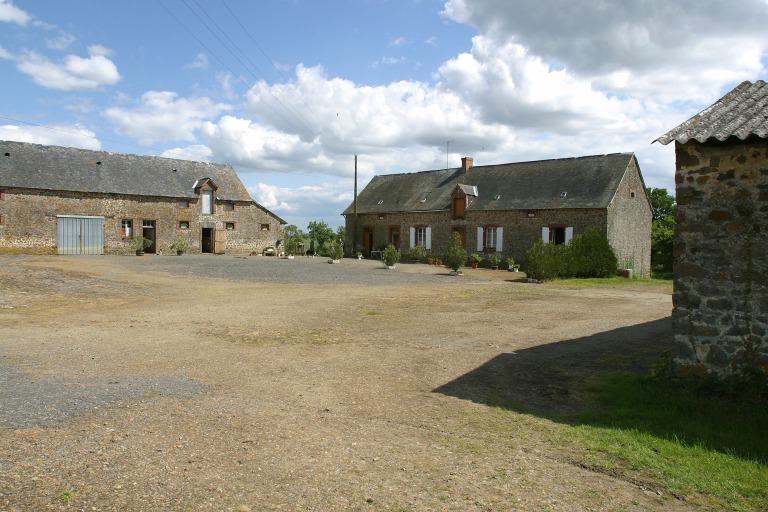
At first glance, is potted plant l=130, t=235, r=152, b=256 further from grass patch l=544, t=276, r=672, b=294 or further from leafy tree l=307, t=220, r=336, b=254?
grass patch l=544, t=276, r=672, b=294

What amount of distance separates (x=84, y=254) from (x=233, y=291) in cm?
1963

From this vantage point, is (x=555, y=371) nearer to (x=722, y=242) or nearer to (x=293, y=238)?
(x=722, y=242)

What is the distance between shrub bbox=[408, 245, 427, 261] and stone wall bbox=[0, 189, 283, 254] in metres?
10.7

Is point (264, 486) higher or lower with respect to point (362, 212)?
lower

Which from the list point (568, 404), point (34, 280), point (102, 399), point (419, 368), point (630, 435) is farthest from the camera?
point (34, 280)

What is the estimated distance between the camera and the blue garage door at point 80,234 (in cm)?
3067

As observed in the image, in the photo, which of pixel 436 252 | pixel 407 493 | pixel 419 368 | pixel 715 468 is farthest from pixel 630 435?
pixel 436 252

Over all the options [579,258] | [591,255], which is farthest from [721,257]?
[591,255]

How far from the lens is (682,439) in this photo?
4766mm

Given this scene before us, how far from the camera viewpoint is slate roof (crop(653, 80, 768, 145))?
5680mm

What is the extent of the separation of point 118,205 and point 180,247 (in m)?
4.55

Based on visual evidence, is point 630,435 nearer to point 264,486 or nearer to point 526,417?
point 526,417

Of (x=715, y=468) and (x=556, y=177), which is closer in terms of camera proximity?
(x=715, y=468)

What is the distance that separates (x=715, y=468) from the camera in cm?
418
